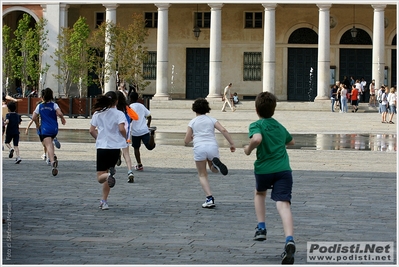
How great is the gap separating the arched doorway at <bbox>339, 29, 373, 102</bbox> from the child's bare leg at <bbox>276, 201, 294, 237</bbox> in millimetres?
43504

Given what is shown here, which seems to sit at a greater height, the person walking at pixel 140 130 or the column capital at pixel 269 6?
the column capital at pixel 269 6

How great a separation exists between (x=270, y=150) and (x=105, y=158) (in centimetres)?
353

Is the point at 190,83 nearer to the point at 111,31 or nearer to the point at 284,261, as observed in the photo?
the point at 111,31

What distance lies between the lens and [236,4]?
168 ft

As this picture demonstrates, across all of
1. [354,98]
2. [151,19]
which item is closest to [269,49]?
[354,98]

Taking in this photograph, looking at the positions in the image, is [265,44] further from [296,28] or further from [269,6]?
[296,28]

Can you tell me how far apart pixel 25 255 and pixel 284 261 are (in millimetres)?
2329

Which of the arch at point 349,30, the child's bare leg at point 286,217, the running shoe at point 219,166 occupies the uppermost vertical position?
the arch at point 349,30

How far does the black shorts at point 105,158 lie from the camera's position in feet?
37.8

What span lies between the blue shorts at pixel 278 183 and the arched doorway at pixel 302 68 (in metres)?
42.8

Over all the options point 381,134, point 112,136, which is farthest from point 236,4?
point 112,136

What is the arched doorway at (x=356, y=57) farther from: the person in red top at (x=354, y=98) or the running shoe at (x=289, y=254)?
the running shoe at (x=289, y=254)

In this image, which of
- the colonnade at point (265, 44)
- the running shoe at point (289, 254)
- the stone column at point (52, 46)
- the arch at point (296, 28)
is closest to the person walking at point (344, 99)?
the colonnade at point (265, 44)

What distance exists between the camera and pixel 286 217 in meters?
8.27
